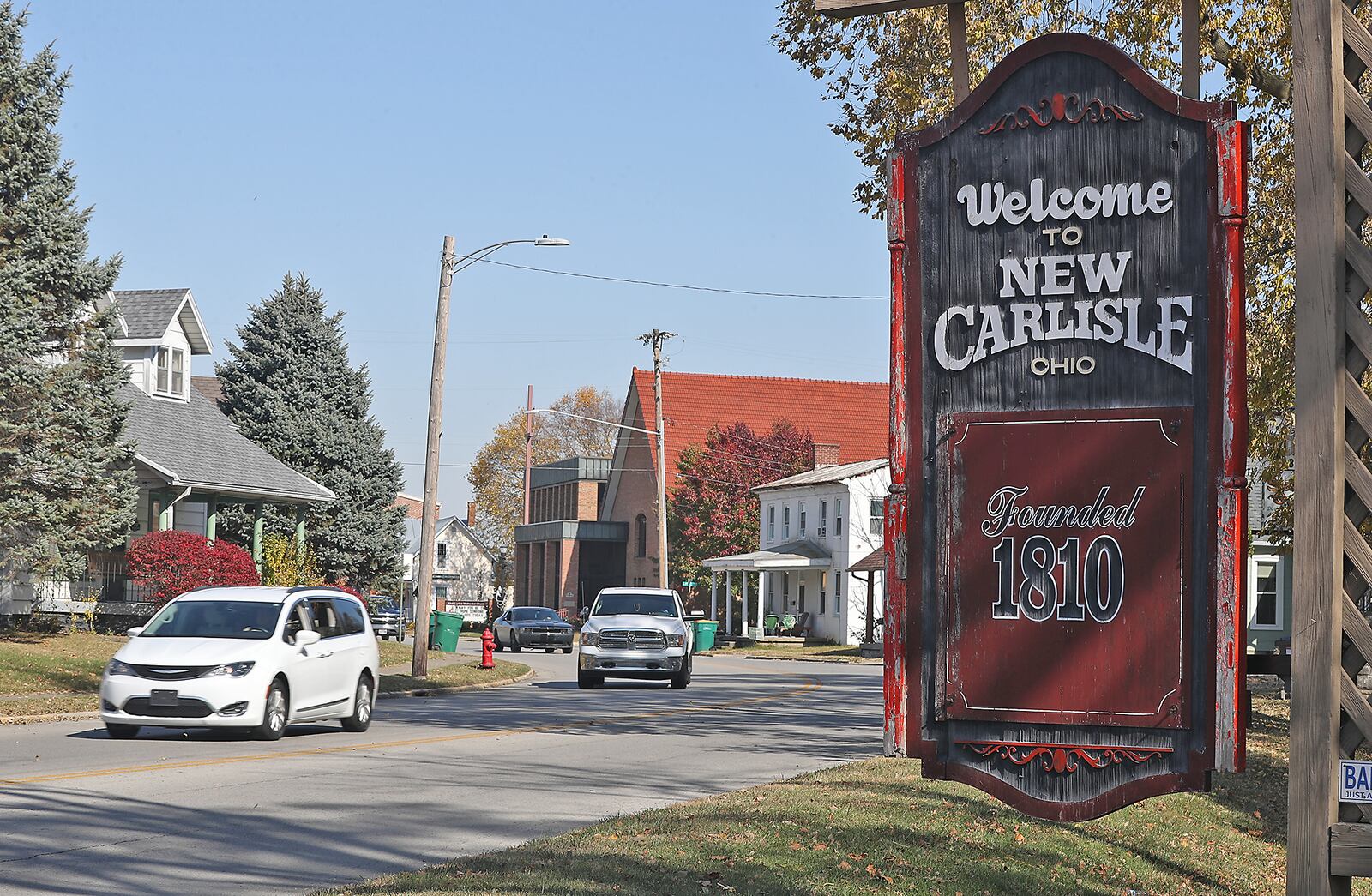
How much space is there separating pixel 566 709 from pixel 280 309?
30.2 m

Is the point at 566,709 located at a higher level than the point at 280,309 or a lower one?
lower

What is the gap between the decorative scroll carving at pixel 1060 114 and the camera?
21.1 ft

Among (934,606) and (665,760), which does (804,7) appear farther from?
(934,606)

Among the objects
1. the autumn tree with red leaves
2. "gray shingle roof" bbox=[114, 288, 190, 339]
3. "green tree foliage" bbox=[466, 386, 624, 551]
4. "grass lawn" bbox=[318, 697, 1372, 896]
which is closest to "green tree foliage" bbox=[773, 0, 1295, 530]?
"grass lawn" bbox=[318, 697, 1372, 896]

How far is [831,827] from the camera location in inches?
426

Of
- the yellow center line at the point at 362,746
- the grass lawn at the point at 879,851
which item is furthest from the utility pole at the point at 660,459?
the grass lawn at the point at 879,851

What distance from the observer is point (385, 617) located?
50062 millimetres

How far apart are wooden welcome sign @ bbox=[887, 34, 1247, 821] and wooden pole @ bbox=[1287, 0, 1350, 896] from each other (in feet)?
1.37

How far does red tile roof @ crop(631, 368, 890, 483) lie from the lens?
263 ft

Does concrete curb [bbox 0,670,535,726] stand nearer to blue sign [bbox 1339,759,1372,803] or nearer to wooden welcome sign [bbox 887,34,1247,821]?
wooden welcome sign [bbox 887,34,1247,821]

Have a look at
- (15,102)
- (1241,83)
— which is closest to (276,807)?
(1241,83)

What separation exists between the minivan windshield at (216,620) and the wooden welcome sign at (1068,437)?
13408mm

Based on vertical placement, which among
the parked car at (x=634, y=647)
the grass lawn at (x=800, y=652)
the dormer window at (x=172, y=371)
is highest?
the dormer window at (x=172, y=371)

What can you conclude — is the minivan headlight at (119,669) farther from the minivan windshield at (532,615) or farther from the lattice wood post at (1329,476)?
the minivan windshield at (532,615)
